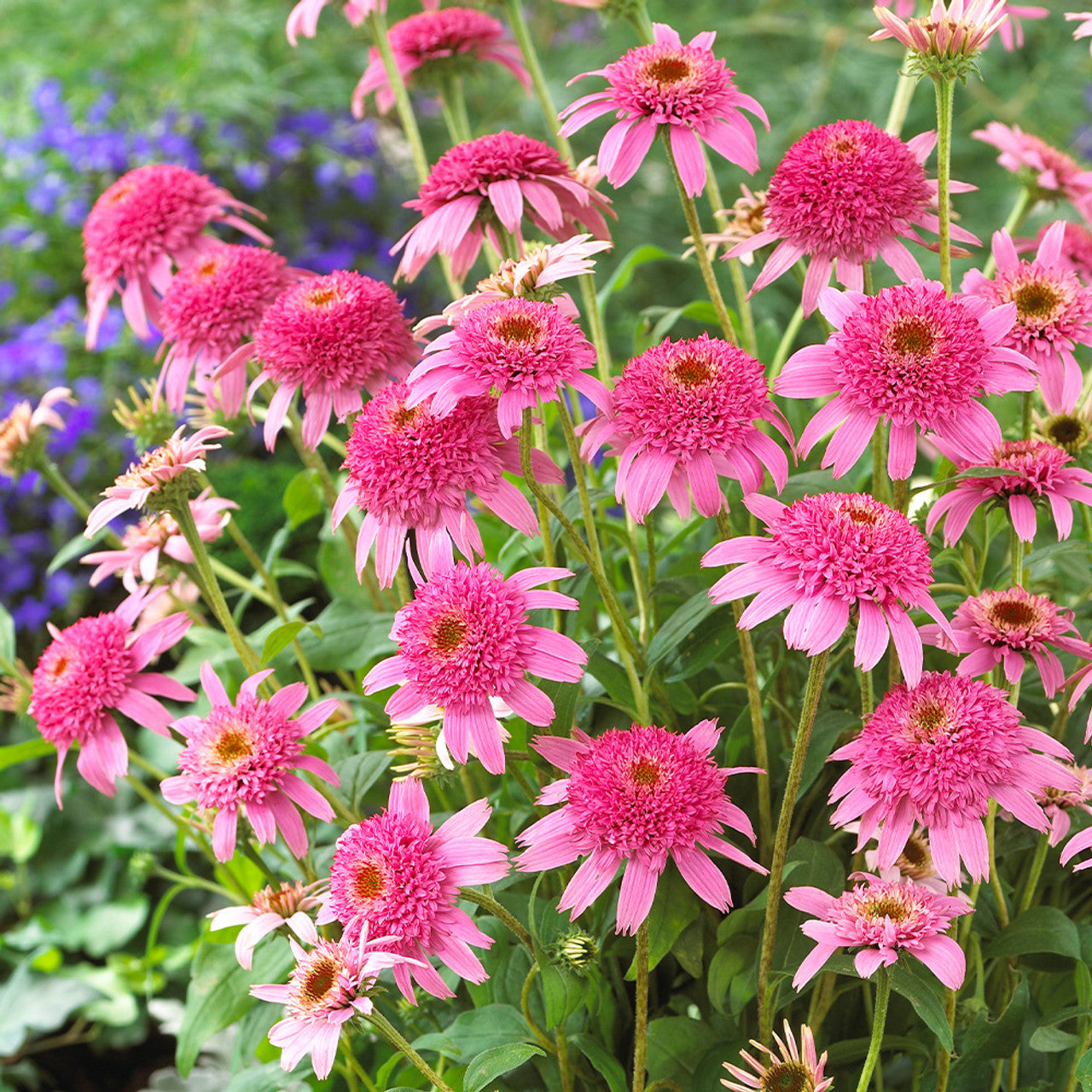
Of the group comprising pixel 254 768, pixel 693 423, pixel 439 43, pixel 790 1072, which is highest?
pixel 439 43

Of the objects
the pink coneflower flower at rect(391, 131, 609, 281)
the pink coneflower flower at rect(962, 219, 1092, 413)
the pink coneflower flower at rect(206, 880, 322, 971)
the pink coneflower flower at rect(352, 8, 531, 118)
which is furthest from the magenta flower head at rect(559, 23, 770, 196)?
the pink coneflower flower at rect(206, 880, 322, 971)

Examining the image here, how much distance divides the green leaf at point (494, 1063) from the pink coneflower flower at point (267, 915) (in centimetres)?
9

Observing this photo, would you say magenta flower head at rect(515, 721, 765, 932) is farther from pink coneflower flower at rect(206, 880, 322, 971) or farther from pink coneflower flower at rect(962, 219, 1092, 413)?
pink coneflower flower at rect(962, 219, 1092, 413)

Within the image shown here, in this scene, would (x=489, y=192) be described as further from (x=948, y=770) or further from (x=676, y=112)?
(x=948, y=770)

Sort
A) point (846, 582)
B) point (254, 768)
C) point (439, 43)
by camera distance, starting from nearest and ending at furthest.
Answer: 1. point (846, 582)
2. point (254, 768)
3. point (439, 43)

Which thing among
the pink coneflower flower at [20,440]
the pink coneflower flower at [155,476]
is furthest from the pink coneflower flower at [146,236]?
the pink coneflower flower at [155,476]

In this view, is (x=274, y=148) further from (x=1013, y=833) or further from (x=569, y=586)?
(x=1013, y=833)

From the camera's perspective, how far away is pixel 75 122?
1673 millimetres

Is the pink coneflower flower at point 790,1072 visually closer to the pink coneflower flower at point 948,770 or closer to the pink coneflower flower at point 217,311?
the pink coneflower flower at point 948,770

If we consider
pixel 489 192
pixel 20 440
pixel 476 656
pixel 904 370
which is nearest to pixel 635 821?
pixel 476 656

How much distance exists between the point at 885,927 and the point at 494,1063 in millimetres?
163

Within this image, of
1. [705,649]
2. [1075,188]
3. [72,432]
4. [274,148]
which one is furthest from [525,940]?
[274,148]

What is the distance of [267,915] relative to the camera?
19.9 inches

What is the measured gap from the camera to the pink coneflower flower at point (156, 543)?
63cm
